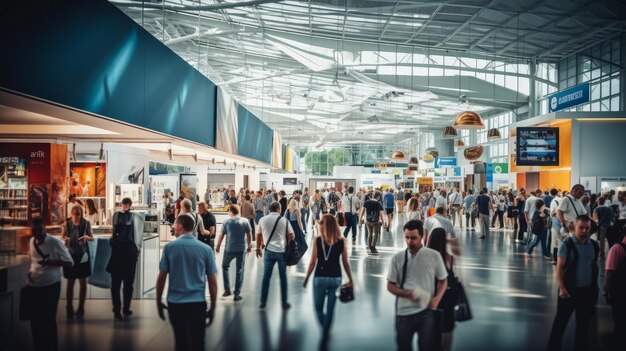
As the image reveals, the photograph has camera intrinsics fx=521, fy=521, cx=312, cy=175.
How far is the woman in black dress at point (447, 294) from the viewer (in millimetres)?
4629

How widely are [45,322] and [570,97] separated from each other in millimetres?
15491

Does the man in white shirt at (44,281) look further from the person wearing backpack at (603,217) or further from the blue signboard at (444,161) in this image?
the blue signboard at (444,161)

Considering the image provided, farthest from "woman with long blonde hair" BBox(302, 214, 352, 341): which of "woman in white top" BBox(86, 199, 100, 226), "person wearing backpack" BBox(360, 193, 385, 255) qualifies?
"person wearing backpack" BBox(360, 193, 385, 255)

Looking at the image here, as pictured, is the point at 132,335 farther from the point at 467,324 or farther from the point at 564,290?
the point at 564,290

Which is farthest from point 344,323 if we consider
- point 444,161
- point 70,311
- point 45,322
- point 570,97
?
point 444,161

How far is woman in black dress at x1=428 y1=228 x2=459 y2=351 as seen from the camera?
15.2 ft

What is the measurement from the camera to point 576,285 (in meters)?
4.90

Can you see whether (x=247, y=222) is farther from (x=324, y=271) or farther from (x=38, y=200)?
(x=38, y=200)

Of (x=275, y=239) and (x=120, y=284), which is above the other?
(x=275, y=239)

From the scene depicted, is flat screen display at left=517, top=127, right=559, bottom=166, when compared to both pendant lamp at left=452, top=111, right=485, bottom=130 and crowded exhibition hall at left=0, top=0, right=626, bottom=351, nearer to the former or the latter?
crowded exhibition hall at left=0, top=0, right=626, bottom=351

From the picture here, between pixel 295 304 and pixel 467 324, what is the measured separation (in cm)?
227

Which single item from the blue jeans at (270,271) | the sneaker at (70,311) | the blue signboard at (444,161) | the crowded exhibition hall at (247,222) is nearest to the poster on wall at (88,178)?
the crowded exhibition hall at (247,222)

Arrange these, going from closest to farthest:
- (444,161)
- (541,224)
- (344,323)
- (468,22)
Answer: (344,323)
(541,224)
(468,22)
(444,161)

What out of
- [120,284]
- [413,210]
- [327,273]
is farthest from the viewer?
[413,210]
